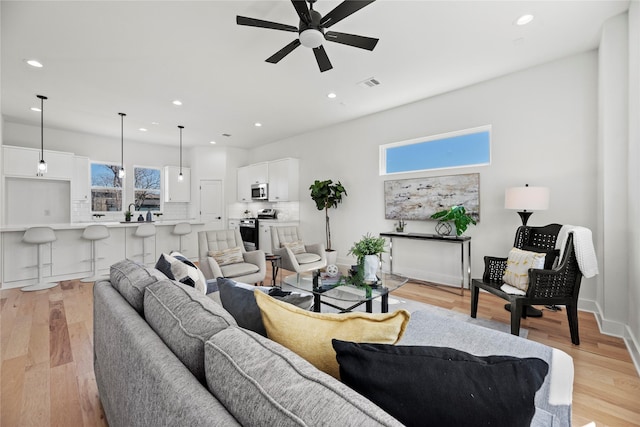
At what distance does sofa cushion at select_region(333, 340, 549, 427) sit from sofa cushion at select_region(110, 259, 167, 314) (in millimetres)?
1169

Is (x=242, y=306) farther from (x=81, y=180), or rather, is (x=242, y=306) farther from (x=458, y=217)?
(x=81, y=180)

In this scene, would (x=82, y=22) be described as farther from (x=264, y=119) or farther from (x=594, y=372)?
(x=594, y=372)

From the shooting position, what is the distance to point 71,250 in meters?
4.73

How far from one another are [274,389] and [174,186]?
7.71m

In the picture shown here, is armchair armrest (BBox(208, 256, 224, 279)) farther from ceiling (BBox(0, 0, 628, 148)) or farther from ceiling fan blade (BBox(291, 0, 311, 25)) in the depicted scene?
ceiling fan blade (BBox(291, 0, 311, 25))

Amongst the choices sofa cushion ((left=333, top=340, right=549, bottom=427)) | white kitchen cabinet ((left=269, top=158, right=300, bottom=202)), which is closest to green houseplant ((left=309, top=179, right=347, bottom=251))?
white kitchen cabinet ((left=269, top=158, right=300, bottom=202))

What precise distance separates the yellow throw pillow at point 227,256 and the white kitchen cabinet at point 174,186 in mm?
4449

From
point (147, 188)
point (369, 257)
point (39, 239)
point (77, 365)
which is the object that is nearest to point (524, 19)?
point (369, 257)

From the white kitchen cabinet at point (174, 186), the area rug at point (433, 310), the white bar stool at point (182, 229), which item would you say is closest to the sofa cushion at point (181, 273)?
the area rug at point (433, 310)

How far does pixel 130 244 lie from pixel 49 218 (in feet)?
7.48

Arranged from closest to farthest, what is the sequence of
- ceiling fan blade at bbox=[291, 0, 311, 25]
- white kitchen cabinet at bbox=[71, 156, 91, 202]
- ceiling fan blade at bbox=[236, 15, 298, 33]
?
ceiling fan blade at bbox=[291, 0, 311, 25]
ceiling fan blade at bbox=[236, 15, 298, 33]
white kitchen cabinet at bbox=[71, 156, 91, 202]

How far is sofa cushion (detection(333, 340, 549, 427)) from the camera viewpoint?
1.90 ft

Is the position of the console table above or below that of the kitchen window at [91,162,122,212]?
below

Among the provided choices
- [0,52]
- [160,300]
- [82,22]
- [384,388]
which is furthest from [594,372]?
[0,52]
